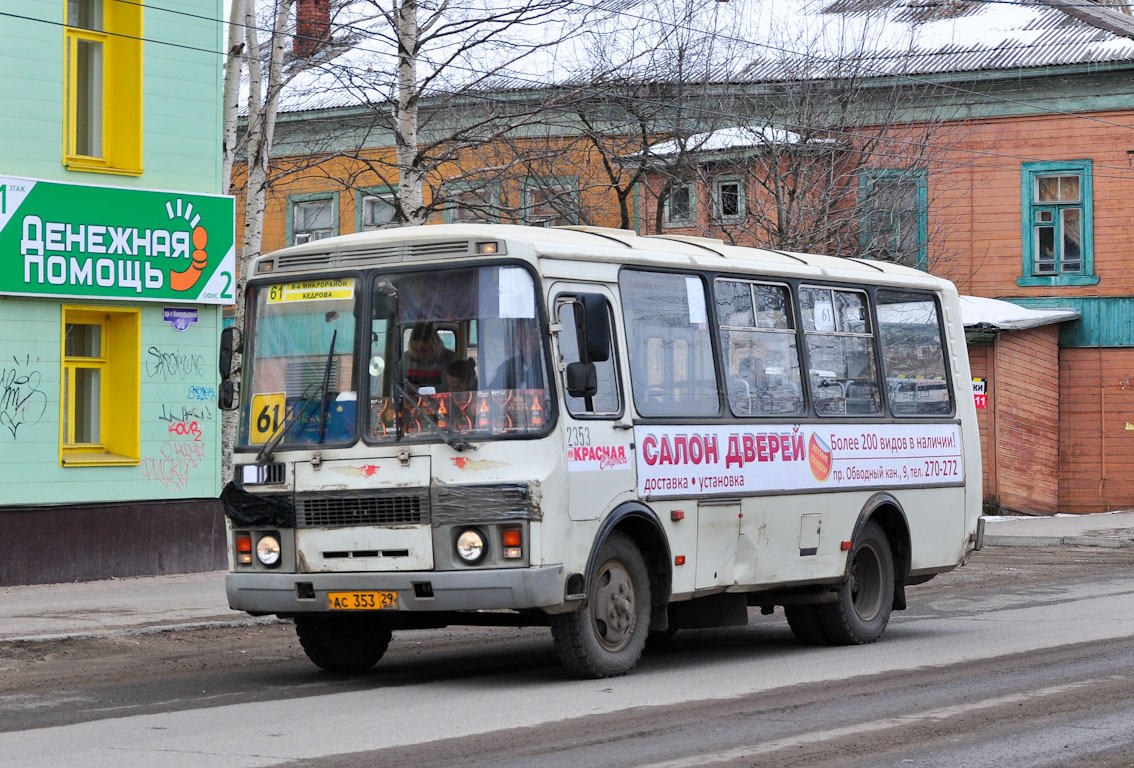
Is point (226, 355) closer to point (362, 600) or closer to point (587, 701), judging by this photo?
point (362, 600)

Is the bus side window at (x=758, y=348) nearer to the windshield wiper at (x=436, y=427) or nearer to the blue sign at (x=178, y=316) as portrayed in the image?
the windshield wiper at (x=436, y=427)

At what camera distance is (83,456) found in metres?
18.3

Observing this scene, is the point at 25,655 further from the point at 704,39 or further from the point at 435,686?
the point at 704,39

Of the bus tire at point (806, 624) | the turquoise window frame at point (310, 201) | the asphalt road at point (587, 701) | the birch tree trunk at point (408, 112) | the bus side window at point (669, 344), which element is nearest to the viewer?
the asphalt road at point (587, 701)

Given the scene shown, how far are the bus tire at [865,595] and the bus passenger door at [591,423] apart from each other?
2.90 meters

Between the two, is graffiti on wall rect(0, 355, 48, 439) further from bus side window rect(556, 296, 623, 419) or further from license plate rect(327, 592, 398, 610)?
bus side window rect(556, 296, 623, 419)

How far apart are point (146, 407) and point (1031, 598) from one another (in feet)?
31.2

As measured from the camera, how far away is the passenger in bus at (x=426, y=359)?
1043 cm

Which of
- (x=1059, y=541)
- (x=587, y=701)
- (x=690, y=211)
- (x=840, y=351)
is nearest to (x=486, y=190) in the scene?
(x=690, y=211)

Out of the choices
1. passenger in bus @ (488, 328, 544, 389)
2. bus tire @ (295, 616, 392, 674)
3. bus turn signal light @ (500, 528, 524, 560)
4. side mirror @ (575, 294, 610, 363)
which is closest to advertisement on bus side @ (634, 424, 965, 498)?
side mirror @ (575, 294, 610, 363)

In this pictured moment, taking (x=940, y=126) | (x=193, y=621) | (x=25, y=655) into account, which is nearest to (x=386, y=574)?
(x=25, y=655)

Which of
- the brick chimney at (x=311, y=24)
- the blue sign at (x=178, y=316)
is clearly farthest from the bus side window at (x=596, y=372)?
the brick chimney at (x=311, y=24)

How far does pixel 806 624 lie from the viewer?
1323 centimetres

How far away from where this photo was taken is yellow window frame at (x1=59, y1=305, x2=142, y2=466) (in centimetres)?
1833
